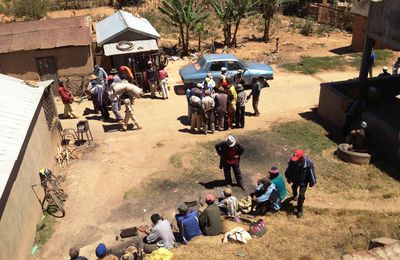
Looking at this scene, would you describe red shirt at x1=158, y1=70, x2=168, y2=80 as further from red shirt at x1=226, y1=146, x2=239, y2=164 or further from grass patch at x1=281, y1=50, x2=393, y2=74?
red shirt at x1=226, y1=146, x2=239, y2=164

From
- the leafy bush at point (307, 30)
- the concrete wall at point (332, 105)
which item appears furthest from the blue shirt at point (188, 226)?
the leafy bush at point (307, 30)

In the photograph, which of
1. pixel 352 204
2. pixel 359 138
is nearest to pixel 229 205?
pixel 352 204

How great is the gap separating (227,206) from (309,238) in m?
1.93

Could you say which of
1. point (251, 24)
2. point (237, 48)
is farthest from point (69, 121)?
point (251, 24)

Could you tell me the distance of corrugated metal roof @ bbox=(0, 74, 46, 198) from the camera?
8.03 meters

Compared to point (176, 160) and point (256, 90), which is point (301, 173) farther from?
point (256, 90)

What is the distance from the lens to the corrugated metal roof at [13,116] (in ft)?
26.3

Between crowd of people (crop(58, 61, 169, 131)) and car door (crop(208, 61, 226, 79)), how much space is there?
203 centimetres

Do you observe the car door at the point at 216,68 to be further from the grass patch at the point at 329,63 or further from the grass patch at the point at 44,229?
the grass patch at the point at 44,229

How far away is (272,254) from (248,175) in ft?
12.5

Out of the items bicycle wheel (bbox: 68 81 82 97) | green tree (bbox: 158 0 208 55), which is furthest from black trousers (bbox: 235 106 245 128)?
green tree (bbox: 158 0 208 55)

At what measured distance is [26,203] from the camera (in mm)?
9117

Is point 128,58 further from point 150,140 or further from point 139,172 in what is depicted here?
point 139,172

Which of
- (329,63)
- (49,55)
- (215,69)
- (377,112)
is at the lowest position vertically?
(377,112)
